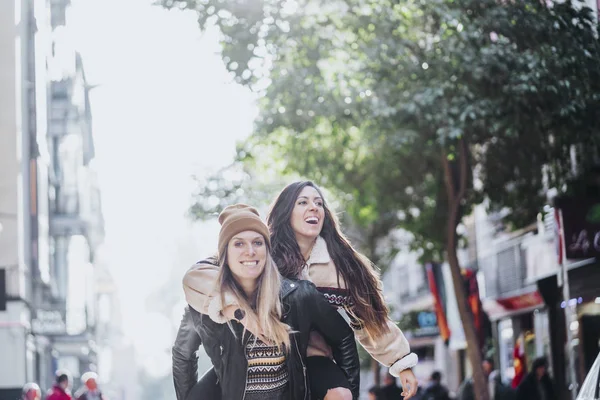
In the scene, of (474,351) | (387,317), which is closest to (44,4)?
(474,351)

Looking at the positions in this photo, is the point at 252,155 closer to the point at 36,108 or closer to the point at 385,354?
the point at 36,108

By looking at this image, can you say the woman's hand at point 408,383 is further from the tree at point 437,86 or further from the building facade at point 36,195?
the building facade at point 36,195

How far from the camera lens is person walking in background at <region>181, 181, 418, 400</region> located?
276 inches

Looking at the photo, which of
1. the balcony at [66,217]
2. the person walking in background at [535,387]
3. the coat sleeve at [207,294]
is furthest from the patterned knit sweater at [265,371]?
the balcony at [66,217]

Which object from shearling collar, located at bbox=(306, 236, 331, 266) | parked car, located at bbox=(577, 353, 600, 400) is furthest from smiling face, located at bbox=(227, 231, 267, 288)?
parked car, located at bbox=(577, 353, 600, 400)

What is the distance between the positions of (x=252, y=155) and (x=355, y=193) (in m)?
2.74

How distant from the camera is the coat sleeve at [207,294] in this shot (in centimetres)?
647

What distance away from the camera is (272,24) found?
Result: 19375mm

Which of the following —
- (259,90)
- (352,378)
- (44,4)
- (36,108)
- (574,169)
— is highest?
(44,4)

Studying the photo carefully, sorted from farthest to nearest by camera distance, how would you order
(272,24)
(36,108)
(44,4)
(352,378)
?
(44,4) → (36,108) → (272,24) → (352,378)

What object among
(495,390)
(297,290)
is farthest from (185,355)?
(495,390)

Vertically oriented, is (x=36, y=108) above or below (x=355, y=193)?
above

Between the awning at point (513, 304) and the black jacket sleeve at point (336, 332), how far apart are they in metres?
21.2

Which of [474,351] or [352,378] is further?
[474,351]
